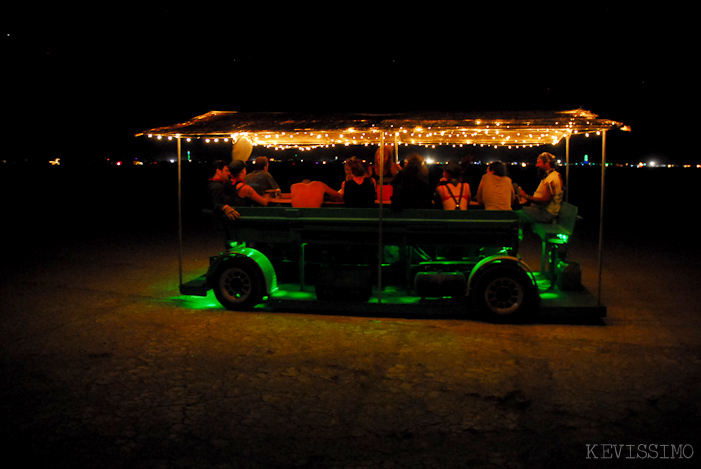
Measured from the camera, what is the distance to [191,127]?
27.7ft

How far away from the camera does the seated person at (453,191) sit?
8328 millimetres

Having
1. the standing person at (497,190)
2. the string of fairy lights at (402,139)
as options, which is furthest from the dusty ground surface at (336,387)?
the string of fairy lights at (402,139)

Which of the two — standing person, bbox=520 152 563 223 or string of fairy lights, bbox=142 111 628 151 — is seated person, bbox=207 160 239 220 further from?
standing person, bbox=520 152 563 223

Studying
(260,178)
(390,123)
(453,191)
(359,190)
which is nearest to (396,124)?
(390,123)

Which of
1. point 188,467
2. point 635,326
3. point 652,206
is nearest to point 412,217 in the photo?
point 635,326

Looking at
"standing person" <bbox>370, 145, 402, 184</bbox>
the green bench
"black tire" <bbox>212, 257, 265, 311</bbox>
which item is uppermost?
"standing person" <bbox>370, 145, 402, 184</bbox>

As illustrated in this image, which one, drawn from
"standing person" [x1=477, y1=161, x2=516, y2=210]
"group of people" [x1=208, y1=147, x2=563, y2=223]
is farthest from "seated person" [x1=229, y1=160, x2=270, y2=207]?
"standing person" [x1=477, y1=161, x2=516, y2=210]

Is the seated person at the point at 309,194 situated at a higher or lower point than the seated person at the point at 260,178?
lower

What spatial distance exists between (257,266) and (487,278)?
2.94m

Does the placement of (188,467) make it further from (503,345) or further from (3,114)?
(3,114)

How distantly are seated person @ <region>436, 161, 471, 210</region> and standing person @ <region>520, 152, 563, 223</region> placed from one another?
3.80 ft

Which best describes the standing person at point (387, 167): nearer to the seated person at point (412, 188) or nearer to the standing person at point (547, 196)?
the seated person at point (412, 188)

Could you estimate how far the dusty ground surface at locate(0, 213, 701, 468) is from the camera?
408cm

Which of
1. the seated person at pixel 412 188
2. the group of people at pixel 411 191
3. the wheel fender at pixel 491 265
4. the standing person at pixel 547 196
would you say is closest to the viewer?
A: the wheel fender at pixel 491 265
